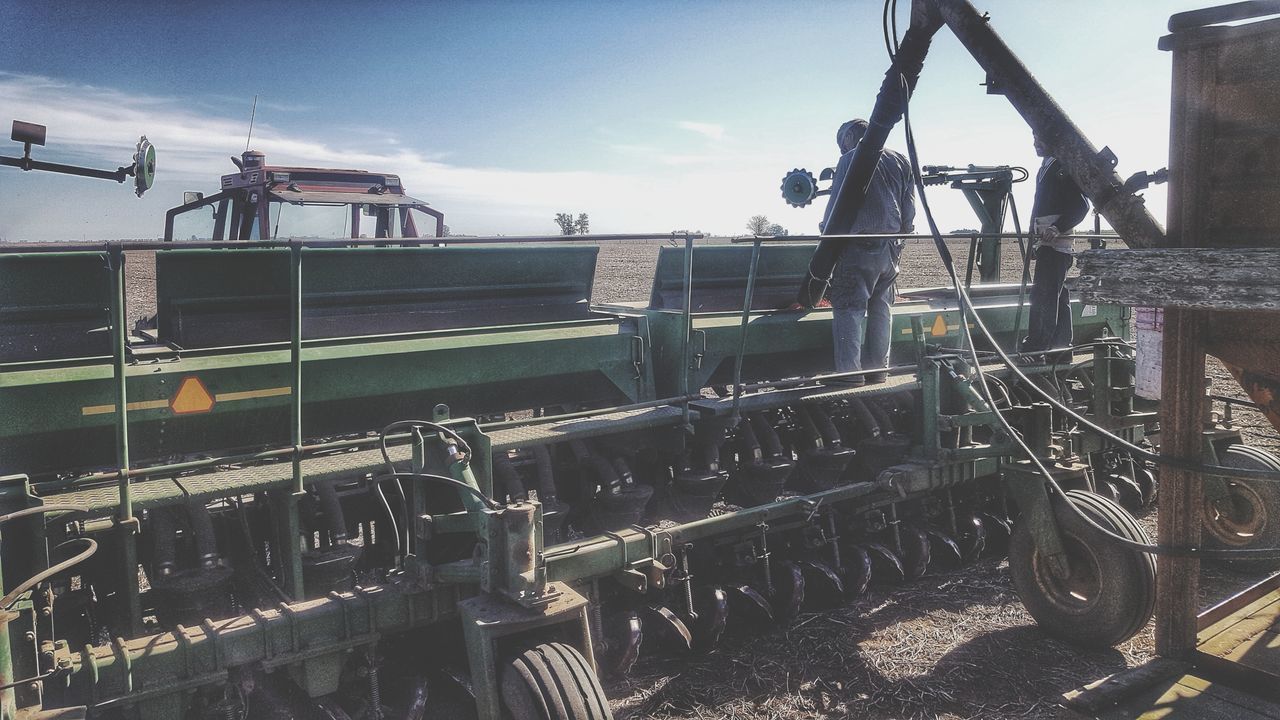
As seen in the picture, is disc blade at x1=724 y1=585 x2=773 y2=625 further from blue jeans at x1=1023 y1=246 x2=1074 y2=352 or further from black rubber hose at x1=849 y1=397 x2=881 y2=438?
blue jeans at x1=1023 y1=246 x2=1074 y2=352

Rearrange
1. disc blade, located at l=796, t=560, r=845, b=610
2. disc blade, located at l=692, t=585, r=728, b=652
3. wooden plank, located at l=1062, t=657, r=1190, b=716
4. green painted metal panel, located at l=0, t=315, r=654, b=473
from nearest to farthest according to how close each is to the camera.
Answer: wooden plank, located at l=1062, t=657, r=1190, b=716, green painted metal panel, located at l=0, t=315, r=654, b=473, disc blade, located at l=692, t=585, r=728, b=652, disc blade, located at l=796, t=560, r=845, b=610

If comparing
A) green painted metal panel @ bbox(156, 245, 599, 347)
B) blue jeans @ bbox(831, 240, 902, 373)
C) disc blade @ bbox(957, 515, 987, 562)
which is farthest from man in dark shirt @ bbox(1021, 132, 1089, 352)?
green painted metal panel @ bbox(156, 245, 599, 347)

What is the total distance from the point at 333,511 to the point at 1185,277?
366cm

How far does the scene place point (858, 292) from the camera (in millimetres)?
5863

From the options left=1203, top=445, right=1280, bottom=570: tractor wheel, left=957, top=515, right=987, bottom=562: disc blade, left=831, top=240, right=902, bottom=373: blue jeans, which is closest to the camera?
left=1203, top=445, right=1280, bottom=570: tractor wheel

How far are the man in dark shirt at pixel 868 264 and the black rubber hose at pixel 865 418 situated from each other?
163mm

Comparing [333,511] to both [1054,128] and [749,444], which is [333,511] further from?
[1054,128]

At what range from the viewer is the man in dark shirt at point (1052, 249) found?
20.0 ft

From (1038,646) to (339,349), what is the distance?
401 cm

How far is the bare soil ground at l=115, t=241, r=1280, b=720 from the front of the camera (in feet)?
13.7

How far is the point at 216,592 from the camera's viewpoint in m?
3.90

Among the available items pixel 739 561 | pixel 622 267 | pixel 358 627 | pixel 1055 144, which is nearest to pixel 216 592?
pixel 358 627

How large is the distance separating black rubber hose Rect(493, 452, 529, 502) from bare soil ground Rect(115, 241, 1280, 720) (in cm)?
110

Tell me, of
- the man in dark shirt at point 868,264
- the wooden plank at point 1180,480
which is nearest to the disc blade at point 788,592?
the man in dark shirt at point 868,264
